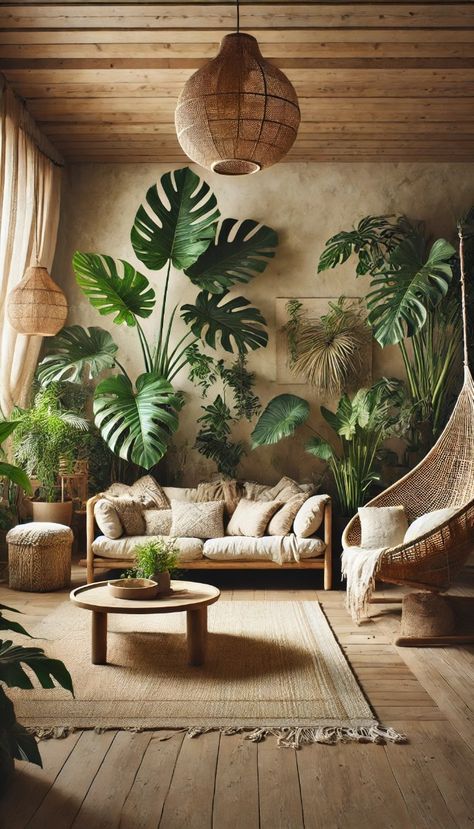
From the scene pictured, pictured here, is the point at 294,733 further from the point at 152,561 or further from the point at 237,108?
the point at 237,108

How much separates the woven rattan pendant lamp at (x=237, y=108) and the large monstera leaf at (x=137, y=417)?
8.71 ft

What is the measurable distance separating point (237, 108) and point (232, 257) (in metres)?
3.29

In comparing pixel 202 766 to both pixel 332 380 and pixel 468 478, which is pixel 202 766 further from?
pixel 332 380

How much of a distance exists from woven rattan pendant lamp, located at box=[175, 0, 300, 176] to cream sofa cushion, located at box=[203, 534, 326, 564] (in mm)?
2862

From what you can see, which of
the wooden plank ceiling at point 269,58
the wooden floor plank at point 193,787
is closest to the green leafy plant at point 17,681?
the wooden floor plank at point 193,787

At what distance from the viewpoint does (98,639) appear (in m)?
3.55

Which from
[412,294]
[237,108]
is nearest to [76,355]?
[412,294]

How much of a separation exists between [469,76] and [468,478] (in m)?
2.51

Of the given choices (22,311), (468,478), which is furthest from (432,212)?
(22,311)

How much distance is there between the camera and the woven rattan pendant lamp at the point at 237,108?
2777mm

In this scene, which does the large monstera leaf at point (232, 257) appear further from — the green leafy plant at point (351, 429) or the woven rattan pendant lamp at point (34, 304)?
the woven rattan pendant lamp at point (34, 304)

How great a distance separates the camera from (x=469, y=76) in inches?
190

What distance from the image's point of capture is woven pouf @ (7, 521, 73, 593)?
16.5ft

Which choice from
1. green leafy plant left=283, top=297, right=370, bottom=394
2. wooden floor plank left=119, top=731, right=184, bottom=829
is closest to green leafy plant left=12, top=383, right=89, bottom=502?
green leafy plant left=283, top=297, right=370, bottom=394
